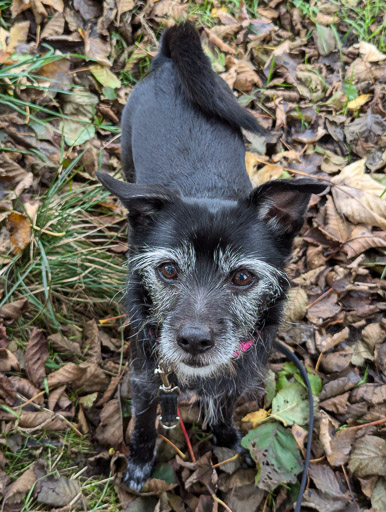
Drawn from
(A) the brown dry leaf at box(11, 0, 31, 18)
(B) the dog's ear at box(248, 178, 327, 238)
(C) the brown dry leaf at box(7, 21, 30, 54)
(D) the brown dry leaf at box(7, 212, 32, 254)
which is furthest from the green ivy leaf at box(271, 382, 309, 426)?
(A) the brown dry leaf at box(11, 0, 31, 18)

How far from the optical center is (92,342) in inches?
135

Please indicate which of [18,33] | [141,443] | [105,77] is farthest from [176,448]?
[18,33]

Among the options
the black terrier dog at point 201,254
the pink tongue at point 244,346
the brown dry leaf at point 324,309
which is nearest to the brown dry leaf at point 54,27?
the black terrier dog at point 201,254

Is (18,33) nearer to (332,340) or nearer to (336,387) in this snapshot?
(332,340)

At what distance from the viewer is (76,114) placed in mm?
4285

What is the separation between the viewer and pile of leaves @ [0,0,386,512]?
2967 millimetres

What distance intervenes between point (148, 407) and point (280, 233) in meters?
1.30

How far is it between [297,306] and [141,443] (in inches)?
57.0

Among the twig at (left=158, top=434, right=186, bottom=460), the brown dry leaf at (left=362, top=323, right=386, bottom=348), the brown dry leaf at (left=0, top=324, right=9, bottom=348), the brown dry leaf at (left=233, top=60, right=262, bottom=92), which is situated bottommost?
the twig at (left=158, top=434, right=186, bottom=460)

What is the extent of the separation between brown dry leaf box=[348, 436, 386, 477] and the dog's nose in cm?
147

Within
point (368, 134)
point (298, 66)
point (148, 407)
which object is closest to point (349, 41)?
point (298, 66)

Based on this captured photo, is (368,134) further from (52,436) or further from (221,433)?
(52,436)

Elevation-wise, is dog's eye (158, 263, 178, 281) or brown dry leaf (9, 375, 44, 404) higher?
dog's eye (158, 263, 178, 281)

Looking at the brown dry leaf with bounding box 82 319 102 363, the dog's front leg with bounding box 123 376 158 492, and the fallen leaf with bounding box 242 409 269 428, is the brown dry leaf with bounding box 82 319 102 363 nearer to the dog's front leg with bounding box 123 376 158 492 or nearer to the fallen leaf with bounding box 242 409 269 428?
the dog's front leg with bounding box 123 376 158 492
